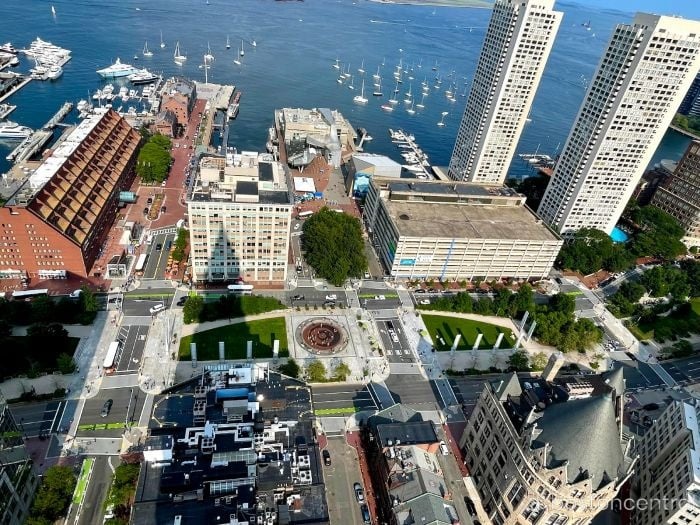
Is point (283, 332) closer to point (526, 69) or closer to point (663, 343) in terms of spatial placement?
point (663, 343)

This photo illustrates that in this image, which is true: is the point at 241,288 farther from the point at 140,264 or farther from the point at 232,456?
the point at 232,456

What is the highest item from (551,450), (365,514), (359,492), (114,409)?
(551,450)

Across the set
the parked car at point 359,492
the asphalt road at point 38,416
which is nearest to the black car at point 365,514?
the parked car at point 359,492

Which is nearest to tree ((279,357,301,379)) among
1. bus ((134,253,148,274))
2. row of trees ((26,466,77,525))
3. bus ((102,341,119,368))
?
bus ((102,341,119,368))

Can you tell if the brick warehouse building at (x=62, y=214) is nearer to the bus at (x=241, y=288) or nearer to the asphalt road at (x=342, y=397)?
the bus at (x=241, y=288)

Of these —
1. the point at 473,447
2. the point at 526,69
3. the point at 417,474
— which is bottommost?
the point at 473,447

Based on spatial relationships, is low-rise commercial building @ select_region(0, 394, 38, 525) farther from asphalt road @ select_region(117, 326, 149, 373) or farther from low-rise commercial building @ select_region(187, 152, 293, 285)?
low-rise commercial building @ select_region(187, 152, 293, 285)

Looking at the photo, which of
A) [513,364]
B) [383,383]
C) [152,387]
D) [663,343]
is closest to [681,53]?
[663,343]

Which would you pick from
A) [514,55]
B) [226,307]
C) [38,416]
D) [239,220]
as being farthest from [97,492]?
[514,55]
